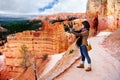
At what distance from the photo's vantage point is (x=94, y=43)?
23.2 feet

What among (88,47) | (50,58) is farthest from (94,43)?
(50,58)

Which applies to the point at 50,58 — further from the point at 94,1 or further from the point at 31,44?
the point at 94,1

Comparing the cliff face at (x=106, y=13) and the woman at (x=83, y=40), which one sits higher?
the cliff face at (x=106, y=13)

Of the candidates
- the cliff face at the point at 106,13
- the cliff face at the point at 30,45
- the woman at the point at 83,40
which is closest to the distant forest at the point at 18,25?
the cliff face at the point at 30,45

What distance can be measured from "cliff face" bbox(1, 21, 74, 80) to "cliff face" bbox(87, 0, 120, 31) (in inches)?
21.5

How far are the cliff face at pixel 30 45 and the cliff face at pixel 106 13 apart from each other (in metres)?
0.55

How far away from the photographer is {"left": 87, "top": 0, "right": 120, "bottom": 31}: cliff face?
709cm

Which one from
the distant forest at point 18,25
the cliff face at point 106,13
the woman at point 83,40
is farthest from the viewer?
the cliff face at point 106,13

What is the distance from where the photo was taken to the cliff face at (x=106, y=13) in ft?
23.3

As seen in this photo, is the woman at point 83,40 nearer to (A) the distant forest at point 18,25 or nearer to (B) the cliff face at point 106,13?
(B) the cliff face at point 106,13

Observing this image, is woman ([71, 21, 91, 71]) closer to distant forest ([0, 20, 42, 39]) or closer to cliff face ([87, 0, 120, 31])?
cliff face ([87, 0, 120, 31])

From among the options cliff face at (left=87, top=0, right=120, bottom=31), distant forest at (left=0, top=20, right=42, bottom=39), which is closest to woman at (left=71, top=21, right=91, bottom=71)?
cliff face at (left=87, top=0, right=120, bottom=31)

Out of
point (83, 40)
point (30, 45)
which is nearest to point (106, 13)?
point (83, 40)

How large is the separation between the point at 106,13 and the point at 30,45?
0.98 m
